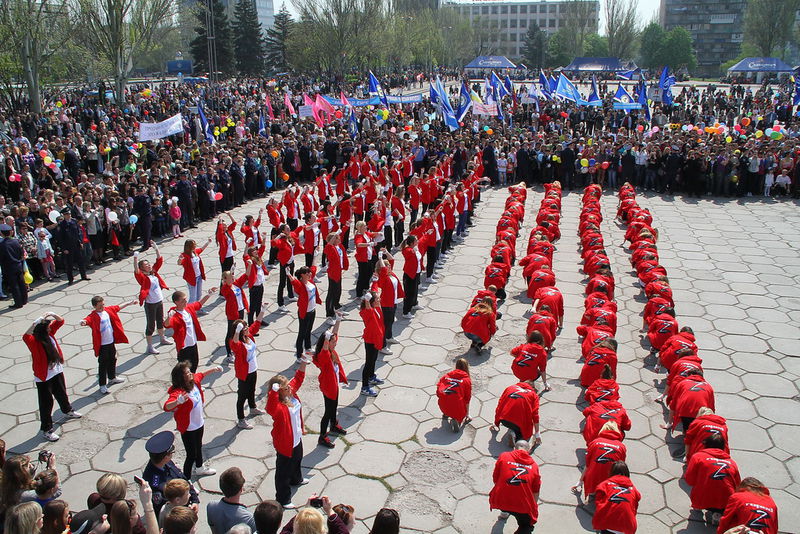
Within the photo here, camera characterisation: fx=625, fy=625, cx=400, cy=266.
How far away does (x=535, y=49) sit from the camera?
94.9m

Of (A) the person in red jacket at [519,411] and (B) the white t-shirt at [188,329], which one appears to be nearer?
(A) the person in red jacket at [519,411]

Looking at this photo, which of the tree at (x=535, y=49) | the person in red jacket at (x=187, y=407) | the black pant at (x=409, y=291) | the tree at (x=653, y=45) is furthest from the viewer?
the tree at (x=535, y=49)

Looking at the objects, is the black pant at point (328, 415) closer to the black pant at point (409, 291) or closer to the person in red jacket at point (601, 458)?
Result: the person in red jacket at point (601, 458)

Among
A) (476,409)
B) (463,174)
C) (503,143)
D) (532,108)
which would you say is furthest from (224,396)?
(532,108)

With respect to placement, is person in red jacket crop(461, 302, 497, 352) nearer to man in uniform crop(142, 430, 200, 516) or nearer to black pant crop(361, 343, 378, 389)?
black pant crop(361, 343, 378, 389)

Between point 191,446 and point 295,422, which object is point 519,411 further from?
point 191,446

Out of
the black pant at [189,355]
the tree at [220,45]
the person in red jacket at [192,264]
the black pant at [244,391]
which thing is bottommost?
the black pant at [244,391]

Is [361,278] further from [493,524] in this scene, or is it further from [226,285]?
[493,524]

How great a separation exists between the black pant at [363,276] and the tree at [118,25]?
26267 mm

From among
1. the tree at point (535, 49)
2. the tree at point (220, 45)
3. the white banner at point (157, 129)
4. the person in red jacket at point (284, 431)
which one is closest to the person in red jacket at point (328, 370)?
the person in red jacket at point (284, 431)

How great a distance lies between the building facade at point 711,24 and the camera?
108375 millimetres

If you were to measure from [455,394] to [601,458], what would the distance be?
2052 millimetres

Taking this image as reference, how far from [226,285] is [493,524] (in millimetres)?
5212

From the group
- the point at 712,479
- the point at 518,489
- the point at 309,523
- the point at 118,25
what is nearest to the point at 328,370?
the point at 518,489
